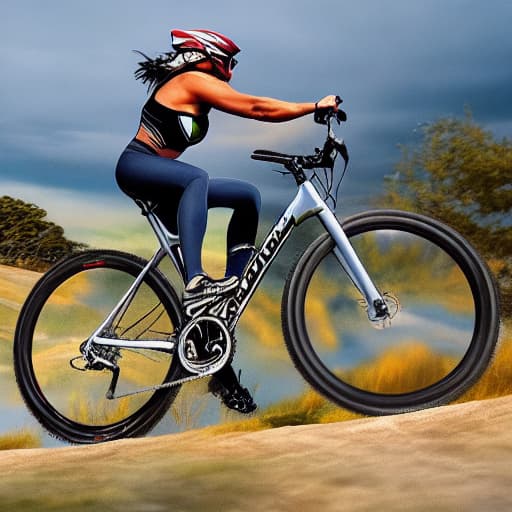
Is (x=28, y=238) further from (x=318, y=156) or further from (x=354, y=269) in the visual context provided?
(x=354, y=269)

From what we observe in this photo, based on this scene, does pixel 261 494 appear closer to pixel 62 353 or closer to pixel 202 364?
pixel 202 364

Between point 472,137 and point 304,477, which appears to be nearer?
point 304,477

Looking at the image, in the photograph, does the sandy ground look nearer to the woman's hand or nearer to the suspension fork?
the suspension fork

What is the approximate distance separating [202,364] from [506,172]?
3869mm

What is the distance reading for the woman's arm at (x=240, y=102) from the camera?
5102mm

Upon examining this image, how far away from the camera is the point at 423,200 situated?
7270 millimetres

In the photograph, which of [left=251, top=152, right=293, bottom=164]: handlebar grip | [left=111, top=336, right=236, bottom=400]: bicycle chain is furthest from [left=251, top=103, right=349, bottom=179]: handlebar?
[left=111, top=336, right=236, bottom=400]: bicycle chain

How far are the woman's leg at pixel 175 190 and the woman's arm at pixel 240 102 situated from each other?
1.44 feet

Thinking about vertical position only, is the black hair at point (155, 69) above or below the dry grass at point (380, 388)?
above

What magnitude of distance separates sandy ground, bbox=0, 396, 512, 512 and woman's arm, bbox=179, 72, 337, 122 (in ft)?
6.16

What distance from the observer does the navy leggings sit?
16.9 ft

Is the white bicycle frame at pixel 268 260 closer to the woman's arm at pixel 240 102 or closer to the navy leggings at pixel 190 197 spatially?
the navy leggings at pixel 190 197

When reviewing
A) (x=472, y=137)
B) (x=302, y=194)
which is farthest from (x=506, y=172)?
(x=302, y=194)

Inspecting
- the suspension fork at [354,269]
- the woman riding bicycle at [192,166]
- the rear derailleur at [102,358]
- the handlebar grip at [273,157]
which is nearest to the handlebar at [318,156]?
the handlebar grip at [273,157]
